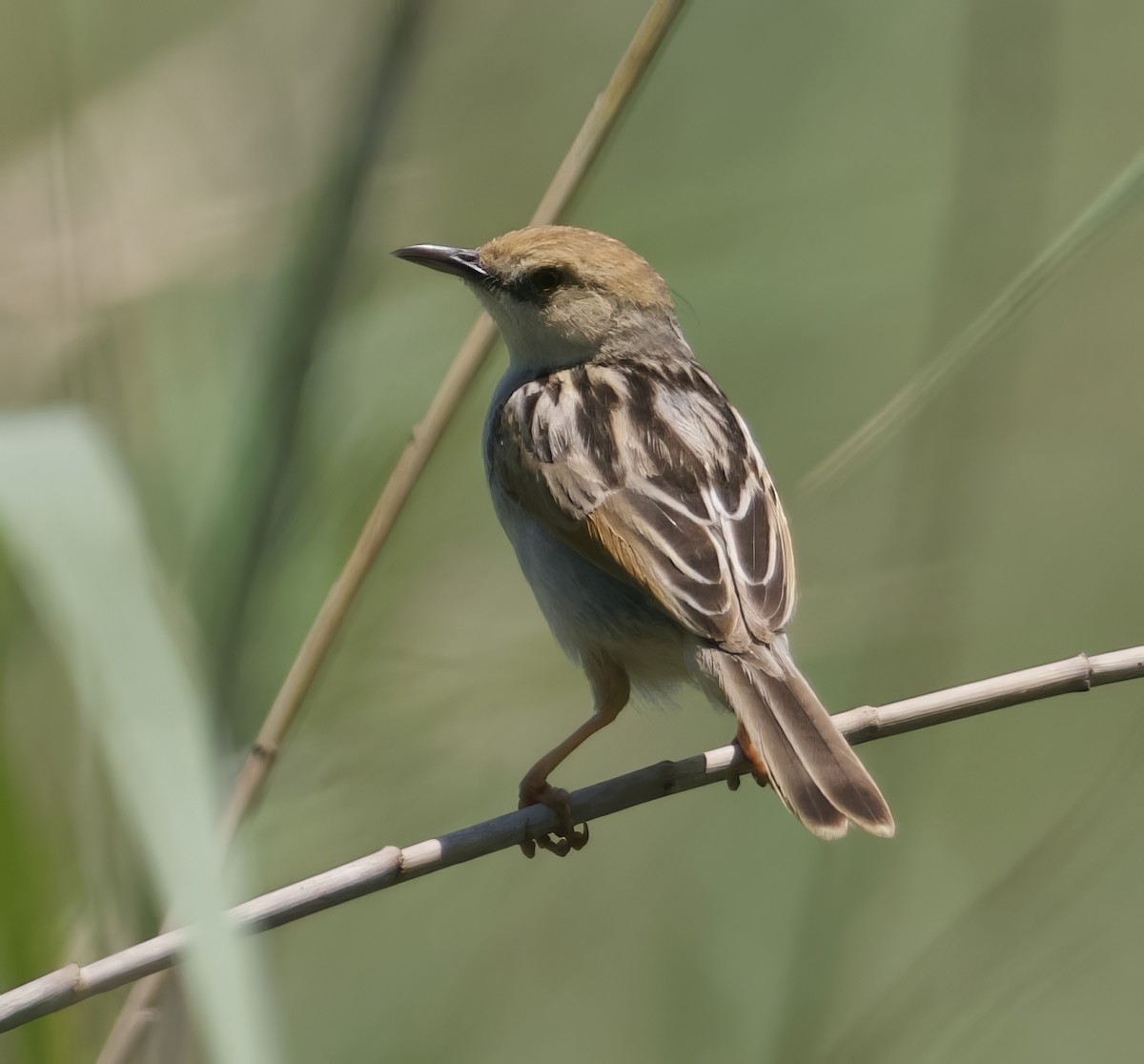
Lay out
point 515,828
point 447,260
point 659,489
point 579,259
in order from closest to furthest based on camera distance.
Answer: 1. point 515,828
2. point 659,489
3. point 447,260
4. point 579,259

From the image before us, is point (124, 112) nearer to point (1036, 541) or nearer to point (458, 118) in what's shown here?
point (458, 118)

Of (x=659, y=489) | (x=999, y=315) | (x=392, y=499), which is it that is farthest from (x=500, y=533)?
(x=999, y=315)

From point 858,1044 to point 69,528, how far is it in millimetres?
1847

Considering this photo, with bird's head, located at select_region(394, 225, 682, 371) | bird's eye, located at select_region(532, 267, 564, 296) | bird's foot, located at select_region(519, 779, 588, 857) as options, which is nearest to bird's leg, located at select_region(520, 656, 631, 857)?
bird's foot, located at select_region(519, 779, 588, 857)

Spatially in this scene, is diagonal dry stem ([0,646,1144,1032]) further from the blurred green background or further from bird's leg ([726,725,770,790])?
the blurred green background

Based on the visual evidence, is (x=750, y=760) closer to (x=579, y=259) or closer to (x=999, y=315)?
(x=999, y=315)

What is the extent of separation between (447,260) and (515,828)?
1604mm

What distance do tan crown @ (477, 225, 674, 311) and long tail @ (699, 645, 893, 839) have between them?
1.25 meters

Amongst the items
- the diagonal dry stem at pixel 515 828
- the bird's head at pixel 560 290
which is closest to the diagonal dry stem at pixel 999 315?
the diagonal dry stem at pixel 515 828

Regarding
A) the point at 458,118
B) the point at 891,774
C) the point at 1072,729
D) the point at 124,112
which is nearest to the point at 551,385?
the point at 458,118

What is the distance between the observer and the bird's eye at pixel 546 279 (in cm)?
356

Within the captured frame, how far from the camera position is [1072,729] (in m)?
4.04

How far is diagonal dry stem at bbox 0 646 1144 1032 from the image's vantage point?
6.34ft

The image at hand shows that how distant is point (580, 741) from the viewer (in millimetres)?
3219
